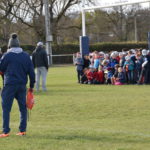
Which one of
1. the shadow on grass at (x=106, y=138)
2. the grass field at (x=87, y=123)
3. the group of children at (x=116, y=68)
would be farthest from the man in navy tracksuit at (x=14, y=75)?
the group of children at (x=116, y=68)

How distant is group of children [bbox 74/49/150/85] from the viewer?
74.1ft

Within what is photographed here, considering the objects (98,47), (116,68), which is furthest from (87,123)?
(98,47)

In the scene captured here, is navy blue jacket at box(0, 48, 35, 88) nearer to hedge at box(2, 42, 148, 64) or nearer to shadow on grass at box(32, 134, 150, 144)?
shadow on grass at box(32, 134, 150, 144)

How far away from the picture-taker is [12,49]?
9.16 m

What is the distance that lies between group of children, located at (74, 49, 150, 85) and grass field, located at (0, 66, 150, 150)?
3.93m

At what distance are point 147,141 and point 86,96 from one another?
29.9 feet

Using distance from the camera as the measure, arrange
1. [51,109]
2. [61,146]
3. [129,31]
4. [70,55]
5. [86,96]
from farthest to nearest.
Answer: [129,31] → [70,55] → [86,96] → [51,109] → [61,146]

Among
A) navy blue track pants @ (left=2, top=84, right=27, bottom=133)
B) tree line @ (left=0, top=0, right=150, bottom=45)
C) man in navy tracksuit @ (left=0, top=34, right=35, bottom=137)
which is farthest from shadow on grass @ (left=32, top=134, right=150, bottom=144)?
tree line @ (left=0, top=0, right=150, bottom=45)

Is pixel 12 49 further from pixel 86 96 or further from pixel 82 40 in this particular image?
pixel 82 40

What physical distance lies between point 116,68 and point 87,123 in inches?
474

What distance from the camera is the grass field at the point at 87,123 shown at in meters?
8.41

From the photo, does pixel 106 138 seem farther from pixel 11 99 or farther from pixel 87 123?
pixel 87 123

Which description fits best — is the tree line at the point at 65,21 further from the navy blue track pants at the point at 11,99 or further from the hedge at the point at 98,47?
the navy blue track pants at the point at 11,99

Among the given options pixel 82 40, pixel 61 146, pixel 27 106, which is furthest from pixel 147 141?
pixel 82 40
